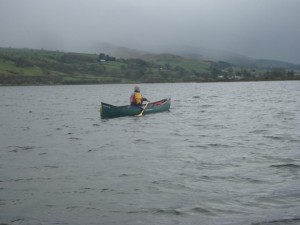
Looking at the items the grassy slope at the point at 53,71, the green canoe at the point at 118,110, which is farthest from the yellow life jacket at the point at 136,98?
the grassy slope at the point at 53,71

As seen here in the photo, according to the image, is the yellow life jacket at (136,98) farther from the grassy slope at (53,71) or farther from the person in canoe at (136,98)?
the grassy slope at (53,71)

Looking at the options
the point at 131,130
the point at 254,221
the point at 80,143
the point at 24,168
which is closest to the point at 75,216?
the point at 254,221

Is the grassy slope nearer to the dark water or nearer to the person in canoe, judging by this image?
the person in canoe

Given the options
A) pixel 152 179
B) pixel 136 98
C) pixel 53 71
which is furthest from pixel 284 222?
pixel 53 71

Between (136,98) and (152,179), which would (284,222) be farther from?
(136,98)

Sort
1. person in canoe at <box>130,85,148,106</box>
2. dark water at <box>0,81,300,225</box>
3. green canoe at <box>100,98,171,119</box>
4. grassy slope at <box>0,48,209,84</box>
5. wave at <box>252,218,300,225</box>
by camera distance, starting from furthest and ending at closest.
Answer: grassy slope at <box>0,48,209,84</box>
person in canoe at <box>130,85,148,106</box>
green canoe at <box>100,98,171,119</box>
dark water at <box>0,81,300,225</box>
wave at <box>252,218,300,225</box>

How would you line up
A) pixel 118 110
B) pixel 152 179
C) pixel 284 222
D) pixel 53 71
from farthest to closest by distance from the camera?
pixel 53 71 < pixel 118 110 < pixel 152 179 < pixel 284 222

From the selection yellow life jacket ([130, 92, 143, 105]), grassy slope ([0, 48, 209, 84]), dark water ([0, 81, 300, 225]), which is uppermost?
grassy slope ([0, 48, 209, 84])

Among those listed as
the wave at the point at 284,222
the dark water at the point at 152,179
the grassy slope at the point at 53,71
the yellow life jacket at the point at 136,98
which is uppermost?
the grassy slope at the point at 53,71

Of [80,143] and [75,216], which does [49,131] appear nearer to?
[80,143]

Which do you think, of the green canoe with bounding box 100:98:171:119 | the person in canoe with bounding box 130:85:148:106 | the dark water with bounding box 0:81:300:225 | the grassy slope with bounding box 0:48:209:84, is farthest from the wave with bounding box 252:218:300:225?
the grassy slope with bounding box 0:48:209:84

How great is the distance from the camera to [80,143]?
835 inches

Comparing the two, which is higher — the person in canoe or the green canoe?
the person in canoe

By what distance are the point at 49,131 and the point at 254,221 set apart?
800 inches
